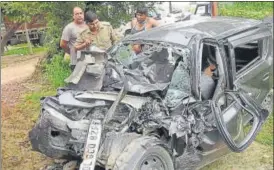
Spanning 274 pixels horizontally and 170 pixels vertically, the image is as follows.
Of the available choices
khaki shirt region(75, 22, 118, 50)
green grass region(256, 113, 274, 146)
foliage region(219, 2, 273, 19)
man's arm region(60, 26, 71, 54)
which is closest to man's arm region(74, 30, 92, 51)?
khaki shirt region(75, 22, 118, 50)

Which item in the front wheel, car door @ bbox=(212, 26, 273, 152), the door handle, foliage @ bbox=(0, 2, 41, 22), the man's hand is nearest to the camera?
the front wheel

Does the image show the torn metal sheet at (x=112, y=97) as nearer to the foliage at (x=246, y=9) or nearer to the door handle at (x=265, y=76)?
the door handle at (x=265, y=76)

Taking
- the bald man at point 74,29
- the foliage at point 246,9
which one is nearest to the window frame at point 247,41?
the bald man at point 74,29

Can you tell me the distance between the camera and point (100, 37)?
6.16 m

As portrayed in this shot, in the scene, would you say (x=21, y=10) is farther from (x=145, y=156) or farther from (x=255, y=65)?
(x=145, y=156)

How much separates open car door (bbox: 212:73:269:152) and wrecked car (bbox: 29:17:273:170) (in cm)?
1

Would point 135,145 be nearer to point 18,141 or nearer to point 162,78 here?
point 162,78

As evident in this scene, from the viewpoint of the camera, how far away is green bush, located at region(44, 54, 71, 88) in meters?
8.34

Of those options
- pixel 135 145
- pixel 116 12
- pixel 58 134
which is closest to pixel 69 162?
pixel 58 134

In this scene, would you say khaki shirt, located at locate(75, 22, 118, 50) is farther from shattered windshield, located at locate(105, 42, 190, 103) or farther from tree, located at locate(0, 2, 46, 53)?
tree, located at locate(0, 2, 46, 53)

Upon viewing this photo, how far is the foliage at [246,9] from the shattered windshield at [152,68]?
694cm

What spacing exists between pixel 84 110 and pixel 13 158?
1.68m

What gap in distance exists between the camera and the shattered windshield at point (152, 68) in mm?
4453

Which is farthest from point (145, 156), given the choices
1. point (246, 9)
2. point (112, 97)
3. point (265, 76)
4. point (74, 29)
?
point (246, 9)
